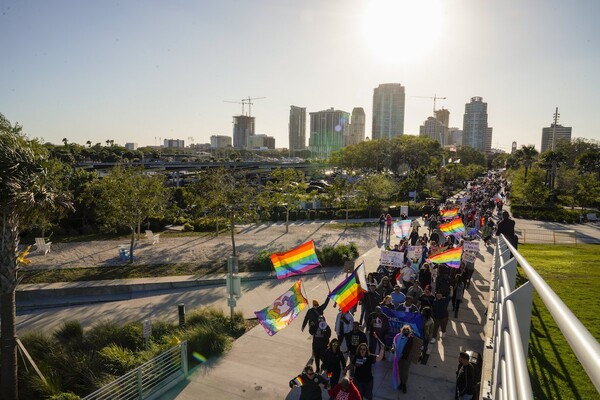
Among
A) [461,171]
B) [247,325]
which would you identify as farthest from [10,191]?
[461,171]

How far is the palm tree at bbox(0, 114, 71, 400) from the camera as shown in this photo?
8.93m

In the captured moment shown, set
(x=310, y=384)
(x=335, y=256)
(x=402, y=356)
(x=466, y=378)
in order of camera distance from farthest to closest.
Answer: (x=335, y=256)
(x=402, y=356)
(x=466, y=378)
(x=310, y=384)

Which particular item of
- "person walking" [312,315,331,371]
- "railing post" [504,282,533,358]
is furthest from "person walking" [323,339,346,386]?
"railing post" [504,282,533,358]

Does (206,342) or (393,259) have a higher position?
(393,259)

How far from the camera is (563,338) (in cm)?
895

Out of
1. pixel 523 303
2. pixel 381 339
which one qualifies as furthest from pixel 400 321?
pixel 523 303

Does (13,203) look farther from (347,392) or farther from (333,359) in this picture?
(347,392)

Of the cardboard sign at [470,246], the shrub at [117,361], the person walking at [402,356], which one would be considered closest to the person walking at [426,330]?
the person walking at [402,356]

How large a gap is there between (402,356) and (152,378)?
5.43 metres

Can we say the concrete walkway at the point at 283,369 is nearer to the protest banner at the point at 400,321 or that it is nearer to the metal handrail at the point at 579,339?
the protest banner at the point at 400,321

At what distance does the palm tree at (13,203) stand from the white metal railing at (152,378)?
2.46m

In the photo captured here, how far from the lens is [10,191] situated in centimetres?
887

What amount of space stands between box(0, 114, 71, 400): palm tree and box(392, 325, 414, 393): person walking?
8.45 m

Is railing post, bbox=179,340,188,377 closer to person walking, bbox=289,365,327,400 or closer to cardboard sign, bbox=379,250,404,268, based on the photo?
person walking, bbox=289,365,327,400
